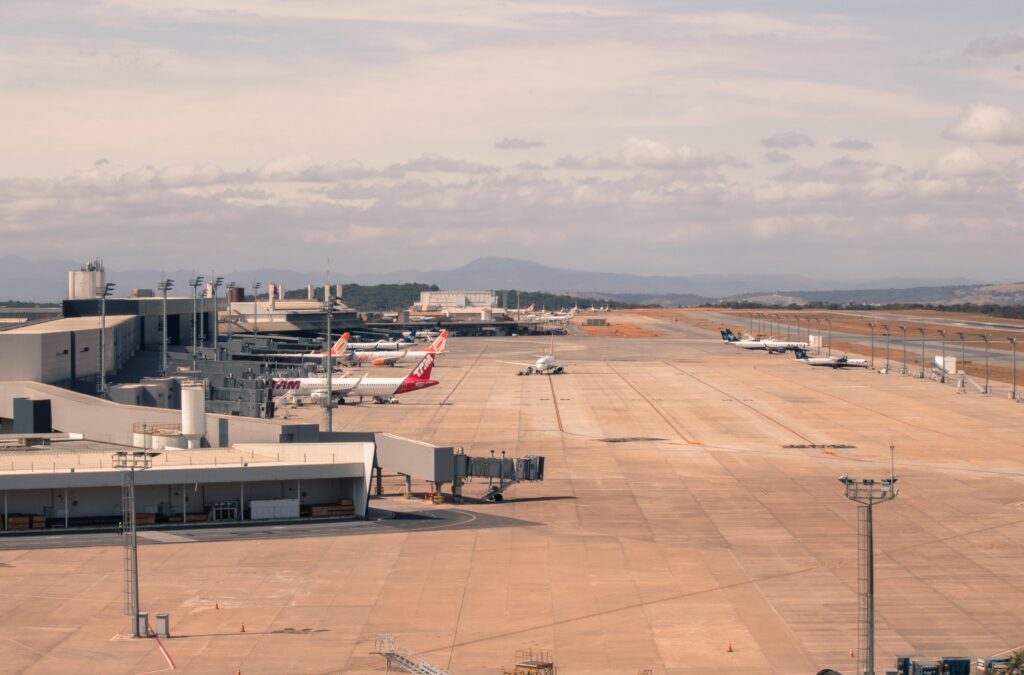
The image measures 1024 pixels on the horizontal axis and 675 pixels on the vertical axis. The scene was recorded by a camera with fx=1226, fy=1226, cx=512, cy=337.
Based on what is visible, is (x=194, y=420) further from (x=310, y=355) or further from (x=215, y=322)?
(x=310, y=355)

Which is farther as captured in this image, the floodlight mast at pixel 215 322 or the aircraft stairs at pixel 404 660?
the floodlight mast at pixel 215 322

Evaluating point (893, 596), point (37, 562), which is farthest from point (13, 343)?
point (893, 596)

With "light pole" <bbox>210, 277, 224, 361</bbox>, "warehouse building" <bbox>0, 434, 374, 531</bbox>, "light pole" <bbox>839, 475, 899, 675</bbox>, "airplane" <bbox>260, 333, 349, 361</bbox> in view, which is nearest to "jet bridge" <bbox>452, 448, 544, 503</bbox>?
"warehouse building" <bbox>0, 434, 374, 531</bbox>

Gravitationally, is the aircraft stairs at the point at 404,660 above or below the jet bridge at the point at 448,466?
below

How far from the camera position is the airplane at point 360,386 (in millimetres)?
130250

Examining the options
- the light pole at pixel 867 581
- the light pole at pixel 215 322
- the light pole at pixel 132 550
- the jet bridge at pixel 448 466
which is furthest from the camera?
the light pole at pixel 215 322

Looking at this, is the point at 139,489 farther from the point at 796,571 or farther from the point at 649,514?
the point at 796,571

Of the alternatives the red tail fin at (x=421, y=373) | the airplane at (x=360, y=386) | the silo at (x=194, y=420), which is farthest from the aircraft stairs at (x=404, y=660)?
the red tail fin at (x=421, y=373)

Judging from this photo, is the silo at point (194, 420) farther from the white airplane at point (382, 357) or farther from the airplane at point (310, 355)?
the white airplane at point (382, 357)

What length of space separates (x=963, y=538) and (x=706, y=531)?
12.8 metres

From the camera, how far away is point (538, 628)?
46.2m

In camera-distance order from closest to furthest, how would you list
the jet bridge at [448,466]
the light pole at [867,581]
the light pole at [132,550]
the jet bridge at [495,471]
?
the light pole at [867,581], the light pole at [132,550], the jet bridge at [448,466], the jet bridge at [495,471]

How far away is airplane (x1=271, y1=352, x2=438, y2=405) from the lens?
13025 centimetres

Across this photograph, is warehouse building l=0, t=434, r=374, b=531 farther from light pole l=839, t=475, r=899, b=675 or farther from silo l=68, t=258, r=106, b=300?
silo l=68, t=258, r=106, b=300
